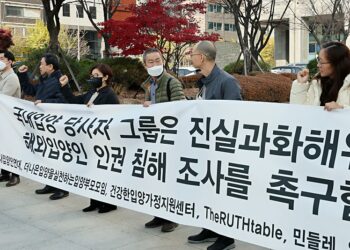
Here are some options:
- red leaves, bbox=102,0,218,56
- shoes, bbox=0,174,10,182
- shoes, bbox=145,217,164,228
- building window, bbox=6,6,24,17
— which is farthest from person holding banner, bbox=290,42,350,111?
building window, bbox=6,6,24,17

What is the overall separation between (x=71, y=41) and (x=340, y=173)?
48498 millimetres

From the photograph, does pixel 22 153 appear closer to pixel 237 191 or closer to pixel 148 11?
pixel 237 191

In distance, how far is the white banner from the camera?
10.9 feet

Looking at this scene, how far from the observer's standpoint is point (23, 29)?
59.4 metres

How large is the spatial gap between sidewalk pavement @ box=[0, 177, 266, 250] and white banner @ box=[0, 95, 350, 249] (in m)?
0.31

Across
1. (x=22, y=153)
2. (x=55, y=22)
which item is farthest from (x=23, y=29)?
(x=22, y=153)

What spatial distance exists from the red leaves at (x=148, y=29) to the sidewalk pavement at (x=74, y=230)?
8721 millimetres

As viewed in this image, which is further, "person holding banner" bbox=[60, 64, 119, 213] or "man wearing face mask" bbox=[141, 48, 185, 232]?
"person holding banner" bbox=[60, 64, 119, 213]

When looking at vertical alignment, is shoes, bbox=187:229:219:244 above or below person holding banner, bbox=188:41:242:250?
below

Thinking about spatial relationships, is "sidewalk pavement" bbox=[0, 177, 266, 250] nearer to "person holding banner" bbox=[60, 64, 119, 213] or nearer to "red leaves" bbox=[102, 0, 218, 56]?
"person holding banner" bbox=[60, 64, 119, 213]

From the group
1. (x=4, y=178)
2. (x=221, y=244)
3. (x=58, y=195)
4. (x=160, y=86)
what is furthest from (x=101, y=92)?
(x=4, y=178)

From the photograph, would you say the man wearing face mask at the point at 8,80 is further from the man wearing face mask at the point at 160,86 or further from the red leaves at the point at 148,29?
the red leaves at the point at 148,29

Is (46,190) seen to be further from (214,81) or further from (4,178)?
(214,81)

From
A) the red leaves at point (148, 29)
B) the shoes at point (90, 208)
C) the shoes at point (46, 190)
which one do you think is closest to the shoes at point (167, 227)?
the shoes at point (90, 208)
